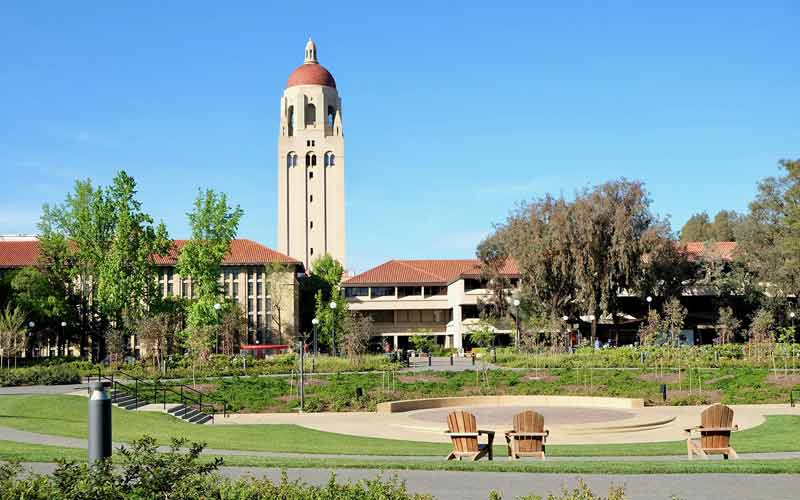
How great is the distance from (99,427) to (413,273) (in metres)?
76.3

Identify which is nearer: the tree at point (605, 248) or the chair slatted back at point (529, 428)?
the chair slatted back at point (529, 428)

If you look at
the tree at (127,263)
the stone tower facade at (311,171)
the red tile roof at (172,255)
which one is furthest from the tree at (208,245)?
the stone tower facade at (311,171)

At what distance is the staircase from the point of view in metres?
28.8

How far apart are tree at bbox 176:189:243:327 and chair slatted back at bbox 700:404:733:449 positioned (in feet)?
146

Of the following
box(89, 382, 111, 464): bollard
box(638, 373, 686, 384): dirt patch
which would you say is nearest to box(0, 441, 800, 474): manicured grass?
box(89, 382, 111, 464): bollard

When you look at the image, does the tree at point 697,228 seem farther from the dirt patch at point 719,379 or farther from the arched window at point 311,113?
the dirt patch at point 719,379

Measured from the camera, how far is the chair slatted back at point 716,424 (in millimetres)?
16109

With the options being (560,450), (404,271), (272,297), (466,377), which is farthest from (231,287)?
(560,450)

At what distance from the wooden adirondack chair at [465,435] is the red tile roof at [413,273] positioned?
63.6 m

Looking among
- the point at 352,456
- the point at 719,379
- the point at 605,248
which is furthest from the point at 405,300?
the point at 352,456

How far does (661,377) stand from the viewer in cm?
3834

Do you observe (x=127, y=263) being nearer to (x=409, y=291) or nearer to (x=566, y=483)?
(x=409, y=291)

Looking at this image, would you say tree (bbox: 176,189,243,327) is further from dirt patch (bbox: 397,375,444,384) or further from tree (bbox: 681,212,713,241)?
tree (bbox: 681,212,713,241)

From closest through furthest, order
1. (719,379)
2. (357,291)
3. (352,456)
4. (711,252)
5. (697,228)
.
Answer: (352,456), (719,379), (711,252), (357,291), (697,228)
